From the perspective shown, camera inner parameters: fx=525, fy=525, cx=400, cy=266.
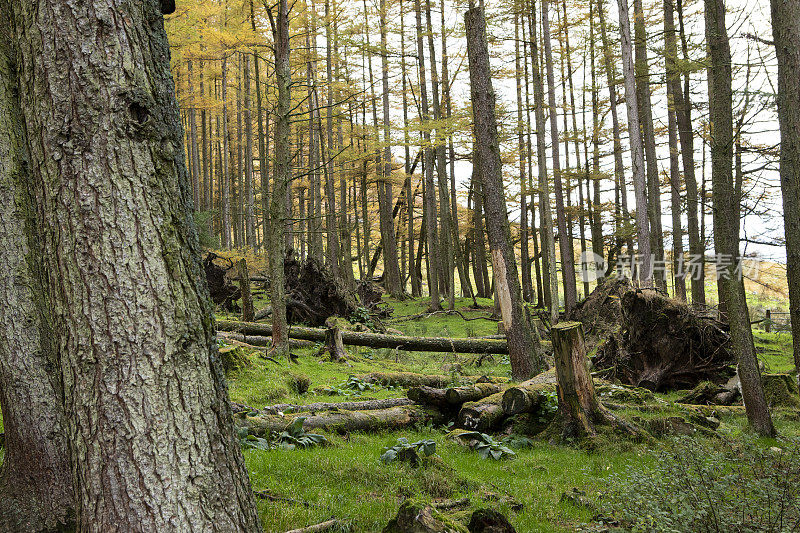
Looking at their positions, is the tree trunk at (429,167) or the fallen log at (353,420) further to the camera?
the tree trunk at (429,167)

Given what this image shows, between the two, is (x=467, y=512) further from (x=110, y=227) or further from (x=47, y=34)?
(x=47, y=34)

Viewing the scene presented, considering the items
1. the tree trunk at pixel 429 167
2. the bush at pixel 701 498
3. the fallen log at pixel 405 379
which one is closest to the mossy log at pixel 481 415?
the fallen log at pixel 405 379

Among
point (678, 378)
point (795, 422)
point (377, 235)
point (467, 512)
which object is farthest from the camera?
point (377, 235)

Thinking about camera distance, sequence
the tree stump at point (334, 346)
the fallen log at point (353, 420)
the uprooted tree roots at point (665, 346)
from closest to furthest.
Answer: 1. the fallen log at point (353, 420)
2. the uprooted tree roots at point (665, 346)
3. the tree stump at point (334, 346)

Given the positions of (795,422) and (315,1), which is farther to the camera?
(315,1)

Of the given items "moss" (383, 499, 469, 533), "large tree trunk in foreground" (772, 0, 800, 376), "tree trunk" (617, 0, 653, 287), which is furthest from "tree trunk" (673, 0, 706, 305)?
"moss" (383, 499, 469, 533)

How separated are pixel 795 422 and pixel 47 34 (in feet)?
34.4

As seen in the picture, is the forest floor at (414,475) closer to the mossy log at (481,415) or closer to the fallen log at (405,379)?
the mossy log at (481,415)

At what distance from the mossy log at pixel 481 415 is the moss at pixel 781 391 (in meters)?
5.45

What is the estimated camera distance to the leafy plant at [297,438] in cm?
579

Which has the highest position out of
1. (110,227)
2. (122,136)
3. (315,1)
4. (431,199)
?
(315,1)

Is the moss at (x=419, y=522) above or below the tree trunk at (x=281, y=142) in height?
below

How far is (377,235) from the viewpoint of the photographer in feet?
128

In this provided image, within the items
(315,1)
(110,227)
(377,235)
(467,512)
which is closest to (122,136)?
(110,227)
